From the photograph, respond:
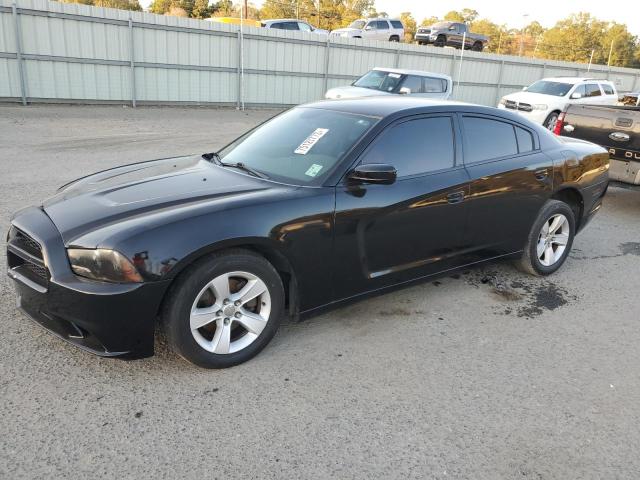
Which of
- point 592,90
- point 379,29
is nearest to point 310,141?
point 592,90

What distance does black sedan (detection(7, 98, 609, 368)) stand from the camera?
114 inches

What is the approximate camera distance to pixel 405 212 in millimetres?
3797

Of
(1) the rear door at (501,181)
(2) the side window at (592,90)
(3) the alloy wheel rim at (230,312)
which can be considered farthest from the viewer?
(2) the side window at (592,90)

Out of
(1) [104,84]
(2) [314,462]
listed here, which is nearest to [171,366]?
(2) [314,462]

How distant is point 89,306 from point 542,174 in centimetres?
386

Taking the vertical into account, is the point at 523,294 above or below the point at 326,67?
below

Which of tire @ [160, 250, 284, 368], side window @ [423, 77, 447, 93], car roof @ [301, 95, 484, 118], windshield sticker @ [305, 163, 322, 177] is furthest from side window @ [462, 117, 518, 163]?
side window @ [423, 77, 447, 93]

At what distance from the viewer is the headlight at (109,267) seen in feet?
9.23

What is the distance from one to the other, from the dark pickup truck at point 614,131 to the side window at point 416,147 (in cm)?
441

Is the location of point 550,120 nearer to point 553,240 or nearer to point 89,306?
point 553,240

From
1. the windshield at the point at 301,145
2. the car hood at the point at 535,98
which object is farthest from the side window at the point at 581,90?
the windshield at the point at 301,145

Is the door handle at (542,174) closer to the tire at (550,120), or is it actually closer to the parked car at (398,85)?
the parked car at (398,85)

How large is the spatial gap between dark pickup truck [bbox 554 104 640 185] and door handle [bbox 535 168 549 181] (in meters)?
3.25

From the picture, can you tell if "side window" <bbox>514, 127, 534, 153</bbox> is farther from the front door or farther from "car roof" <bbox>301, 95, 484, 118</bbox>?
the front door
